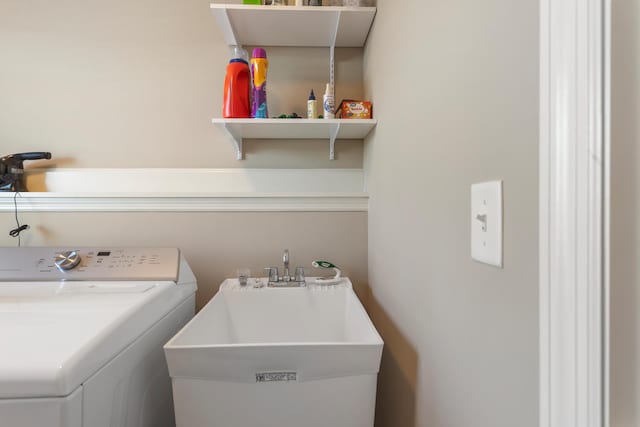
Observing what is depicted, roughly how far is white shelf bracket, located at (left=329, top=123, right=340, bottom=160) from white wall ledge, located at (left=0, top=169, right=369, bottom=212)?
10 centimetres

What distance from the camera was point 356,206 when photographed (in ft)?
4.36

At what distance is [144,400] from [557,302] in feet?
2.91

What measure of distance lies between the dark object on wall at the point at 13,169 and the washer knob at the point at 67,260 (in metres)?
0.53

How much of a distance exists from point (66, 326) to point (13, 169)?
108 cm

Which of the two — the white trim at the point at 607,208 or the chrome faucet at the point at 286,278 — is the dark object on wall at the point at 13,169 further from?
the white trim at the point at 607,208

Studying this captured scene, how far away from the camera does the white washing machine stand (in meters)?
0.47

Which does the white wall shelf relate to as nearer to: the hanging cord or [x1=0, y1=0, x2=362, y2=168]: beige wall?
[x1=0, y1=0, x2=362, y2=168]: beige wall

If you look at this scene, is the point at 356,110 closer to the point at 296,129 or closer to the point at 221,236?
the point at 296,129

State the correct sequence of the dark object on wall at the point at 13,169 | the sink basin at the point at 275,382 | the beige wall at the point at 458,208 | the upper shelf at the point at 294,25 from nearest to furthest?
the beige wall at the point at 458,208 < the sink basin at the point at 275,382 < the upper shelf at the point at 294,25 < the dark object on wall at the point at 13,169

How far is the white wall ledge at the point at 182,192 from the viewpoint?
129 centimetres

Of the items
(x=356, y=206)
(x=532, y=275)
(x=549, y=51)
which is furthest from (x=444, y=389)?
(x=356, y=206)

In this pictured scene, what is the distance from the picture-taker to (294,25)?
46.8 inches

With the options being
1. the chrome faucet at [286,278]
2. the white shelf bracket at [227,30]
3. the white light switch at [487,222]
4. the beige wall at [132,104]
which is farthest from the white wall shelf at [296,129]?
the white light switch at [487,222]

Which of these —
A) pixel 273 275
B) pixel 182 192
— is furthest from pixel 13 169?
pixel 273 275
